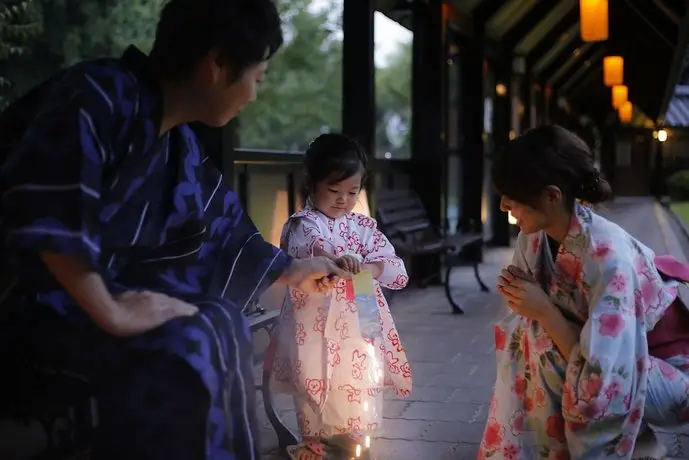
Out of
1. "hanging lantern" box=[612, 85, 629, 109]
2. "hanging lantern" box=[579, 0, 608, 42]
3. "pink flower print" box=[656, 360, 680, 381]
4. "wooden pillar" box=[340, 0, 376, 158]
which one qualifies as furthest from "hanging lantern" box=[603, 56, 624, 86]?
"pink flower print" box=[656, 360, 680, 381]

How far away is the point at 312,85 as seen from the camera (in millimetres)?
6531

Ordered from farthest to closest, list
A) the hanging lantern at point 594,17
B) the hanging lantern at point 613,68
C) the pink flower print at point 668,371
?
the hanging lantern at point 613,68, the hanging lantern at point 594,17, the pink flower print at point 668,371

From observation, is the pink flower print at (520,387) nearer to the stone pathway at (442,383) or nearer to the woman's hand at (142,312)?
the stone pathway at (442,383)

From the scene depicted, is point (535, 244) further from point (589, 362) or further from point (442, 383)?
point (442, 383)

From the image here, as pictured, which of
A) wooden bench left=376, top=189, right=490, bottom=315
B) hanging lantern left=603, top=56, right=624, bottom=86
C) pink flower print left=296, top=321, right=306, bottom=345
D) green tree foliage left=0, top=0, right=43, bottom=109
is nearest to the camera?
green tree foliage left=0, top=0, right=43, bottom=109

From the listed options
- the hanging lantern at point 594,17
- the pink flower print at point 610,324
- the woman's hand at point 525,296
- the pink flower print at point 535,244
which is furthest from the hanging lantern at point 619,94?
the pink flower print at point 610,324

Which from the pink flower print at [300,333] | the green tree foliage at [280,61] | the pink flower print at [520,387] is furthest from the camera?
the pink flower print at [300,333]

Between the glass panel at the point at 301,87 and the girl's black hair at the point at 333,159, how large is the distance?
1.79 m

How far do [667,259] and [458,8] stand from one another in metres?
7.29

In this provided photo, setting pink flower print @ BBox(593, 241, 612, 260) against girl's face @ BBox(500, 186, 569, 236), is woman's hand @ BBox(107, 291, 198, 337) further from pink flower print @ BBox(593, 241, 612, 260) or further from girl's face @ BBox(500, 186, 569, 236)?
pink flower print @ BBox(593, 241, 612, 260)

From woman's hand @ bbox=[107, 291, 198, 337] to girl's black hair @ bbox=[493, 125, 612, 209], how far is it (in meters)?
1.15

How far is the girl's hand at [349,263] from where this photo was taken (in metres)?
2.80

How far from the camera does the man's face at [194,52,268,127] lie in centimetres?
199

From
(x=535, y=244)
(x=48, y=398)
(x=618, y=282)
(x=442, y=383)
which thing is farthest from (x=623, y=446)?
(x=442, y=383)
